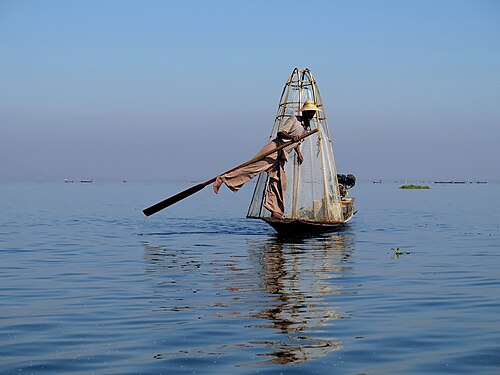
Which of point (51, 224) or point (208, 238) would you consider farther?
point (51, 224)

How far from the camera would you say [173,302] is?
1179 cm

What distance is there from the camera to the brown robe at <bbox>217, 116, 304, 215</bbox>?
2245cm

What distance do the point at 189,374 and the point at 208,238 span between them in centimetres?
1753

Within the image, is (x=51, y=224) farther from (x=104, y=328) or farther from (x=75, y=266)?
(x=104, y=328)

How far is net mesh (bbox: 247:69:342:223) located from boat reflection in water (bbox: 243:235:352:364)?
→ 9.38 feet

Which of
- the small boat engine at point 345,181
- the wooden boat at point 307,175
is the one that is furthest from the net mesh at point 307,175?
the small boat engine at point 345,181

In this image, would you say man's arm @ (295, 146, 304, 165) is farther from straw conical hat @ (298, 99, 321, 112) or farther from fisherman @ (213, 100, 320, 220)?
straw conical hat @ (298, 99, 321, 112)

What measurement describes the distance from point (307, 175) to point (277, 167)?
2.08 metres

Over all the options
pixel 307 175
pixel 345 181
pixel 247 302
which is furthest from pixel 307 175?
pixel 247 302

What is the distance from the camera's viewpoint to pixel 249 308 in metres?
11.2

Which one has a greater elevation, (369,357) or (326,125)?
(326,125)

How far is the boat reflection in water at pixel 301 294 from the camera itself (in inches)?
344

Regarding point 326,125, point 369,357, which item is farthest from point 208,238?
point 369,357

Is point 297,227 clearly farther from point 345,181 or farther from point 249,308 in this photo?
point 249,308
